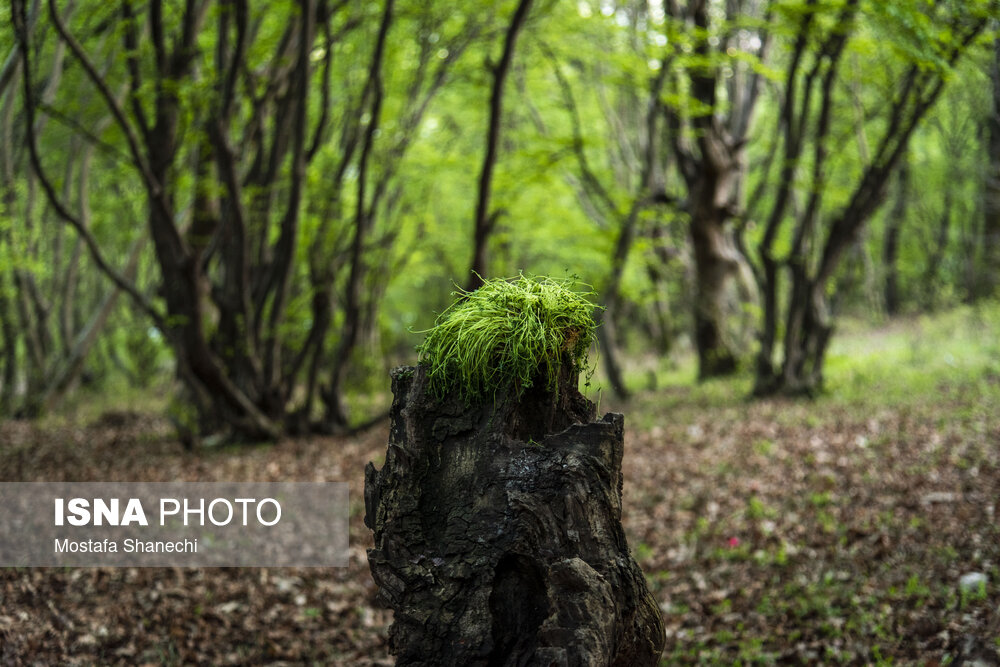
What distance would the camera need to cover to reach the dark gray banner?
5.42 meters

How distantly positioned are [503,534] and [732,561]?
3518mm

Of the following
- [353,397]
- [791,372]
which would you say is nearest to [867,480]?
[791,372]

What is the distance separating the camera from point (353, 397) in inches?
578

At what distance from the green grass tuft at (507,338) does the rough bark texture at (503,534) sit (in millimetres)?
79

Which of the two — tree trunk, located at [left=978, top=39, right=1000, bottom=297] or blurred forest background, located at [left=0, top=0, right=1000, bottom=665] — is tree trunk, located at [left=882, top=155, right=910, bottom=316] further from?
tree trunk, located at [left=978, top=39, right=1000, bottom=297]

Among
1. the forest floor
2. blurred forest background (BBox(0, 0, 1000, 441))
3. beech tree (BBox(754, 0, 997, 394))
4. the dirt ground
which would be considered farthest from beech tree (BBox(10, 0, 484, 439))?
beech tree (BBox(754, 0, 997, 394))

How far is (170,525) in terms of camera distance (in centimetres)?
611

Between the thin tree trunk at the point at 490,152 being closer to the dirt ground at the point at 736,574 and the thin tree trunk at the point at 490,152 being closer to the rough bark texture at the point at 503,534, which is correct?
the dirt ground at the point at 736,574

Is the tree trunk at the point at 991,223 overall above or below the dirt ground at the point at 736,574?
above

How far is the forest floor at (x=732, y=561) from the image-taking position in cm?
431

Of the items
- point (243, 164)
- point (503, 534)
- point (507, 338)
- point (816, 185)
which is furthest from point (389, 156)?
point (503, 534)

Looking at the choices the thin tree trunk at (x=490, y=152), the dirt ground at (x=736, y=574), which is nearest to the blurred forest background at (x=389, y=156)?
the thin tree trunk at (x=490, y=152)

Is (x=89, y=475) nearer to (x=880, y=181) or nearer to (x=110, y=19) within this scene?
(x=110, y=19)

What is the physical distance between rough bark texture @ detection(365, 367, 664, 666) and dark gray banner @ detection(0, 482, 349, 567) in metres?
3.41
